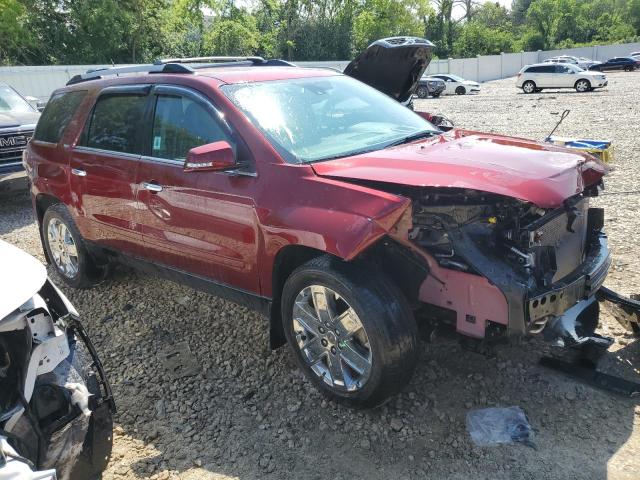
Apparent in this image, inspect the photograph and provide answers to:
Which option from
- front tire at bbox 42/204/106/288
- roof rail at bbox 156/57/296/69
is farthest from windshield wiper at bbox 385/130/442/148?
front tire at bbox 42/204/106/288

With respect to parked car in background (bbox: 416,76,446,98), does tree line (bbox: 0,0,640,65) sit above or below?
above

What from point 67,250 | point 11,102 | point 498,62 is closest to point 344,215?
point 67,250

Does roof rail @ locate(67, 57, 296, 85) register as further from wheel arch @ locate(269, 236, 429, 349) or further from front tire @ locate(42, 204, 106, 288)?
wheel arch @ locate(269, 236, 429, 349)

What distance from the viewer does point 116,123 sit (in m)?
4.39

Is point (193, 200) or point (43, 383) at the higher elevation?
point (193, 200)

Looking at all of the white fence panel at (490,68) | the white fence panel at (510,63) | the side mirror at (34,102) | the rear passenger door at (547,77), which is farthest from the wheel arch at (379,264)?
the white fence panel at (510,63)

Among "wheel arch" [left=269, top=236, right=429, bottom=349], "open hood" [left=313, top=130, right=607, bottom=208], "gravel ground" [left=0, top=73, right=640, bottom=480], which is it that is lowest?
"gravel ground" [left=0, top=73, right=640, bottom=480]

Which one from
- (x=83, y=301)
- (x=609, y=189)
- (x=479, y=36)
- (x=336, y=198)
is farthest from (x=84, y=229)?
(x=479, y=36)

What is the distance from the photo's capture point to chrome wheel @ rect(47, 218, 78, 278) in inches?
204

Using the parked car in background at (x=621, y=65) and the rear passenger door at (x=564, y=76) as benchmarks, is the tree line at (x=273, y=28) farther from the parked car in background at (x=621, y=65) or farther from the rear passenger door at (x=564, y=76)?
the rear passenger door at (x=564, y=76)

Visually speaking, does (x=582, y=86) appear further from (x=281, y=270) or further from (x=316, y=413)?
(x=316, y=413)

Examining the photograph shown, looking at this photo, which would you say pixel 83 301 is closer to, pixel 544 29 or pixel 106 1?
pixel 106 1

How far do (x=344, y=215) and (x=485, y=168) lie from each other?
2.49 ft

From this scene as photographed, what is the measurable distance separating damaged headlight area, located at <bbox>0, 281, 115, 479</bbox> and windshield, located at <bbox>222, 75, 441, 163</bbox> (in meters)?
1.54
